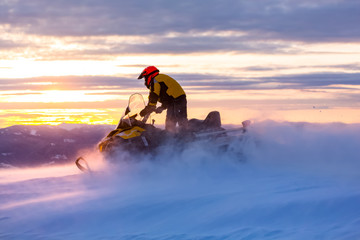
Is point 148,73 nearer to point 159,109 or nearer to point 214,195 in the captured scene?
point 159,109

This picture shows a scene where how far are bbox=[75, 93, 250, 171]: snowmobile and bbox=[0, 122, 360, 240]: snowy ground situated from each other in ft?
0.97

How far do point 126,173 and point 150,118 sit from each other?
1.41m

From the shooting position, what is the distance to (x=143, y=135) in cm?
1268

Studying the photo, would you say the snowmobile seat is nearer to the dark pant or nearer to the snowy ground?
the dark pant

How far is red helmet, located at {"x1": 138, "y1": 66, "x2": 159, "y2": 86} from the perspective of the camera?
12.7 metres

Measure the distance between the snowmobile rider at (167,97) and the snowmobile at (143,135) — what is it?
0.85ft

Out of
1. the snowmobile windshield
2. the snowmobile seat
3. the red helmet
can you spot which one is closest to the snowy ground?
the snowmobile seat

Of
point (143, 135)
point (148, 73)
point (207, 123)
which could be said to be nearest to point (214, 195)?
point (143, 135)

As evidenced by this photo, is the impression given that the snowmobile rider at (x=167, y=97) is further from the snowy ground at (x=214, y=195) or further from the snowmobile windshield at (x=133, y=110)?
the snowy ground at (x=214, y=195)

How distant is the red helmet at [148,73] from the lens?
12727 millimetres

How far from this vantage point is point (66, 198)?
10.9 m

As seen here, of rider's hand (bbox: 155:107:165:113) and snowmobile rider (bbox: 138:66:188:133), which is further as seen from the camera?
rider's hand (bbox: 155:107:165:113)

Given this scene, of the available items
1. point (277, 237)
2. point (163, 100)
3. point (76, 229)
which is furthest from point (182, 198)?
point (163, 100)

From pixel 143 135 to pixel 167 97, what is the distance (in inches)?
42.4
